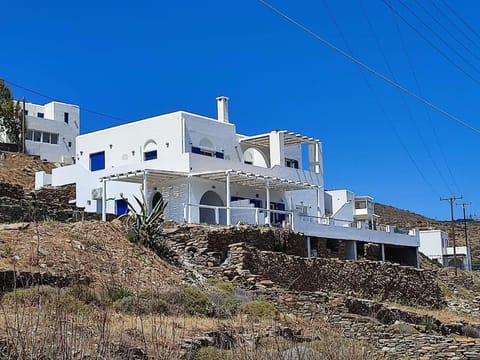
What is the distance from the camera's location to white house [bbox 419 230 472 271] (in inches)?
2795

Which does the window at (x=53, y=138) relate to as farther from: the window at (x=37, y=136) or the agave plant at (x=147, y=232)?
the agave plant at (x=147, y=232)

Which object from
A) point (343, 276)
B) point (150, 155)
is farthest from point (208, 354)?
point (150, 155)

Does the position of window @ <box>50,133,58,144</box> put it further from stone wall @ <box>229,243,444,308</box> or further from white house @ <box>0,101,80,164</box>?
stone wall @ <box>229,243,444,308</box>

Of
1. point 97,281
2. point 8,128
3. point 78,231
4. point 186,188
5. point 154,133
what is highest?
point 8,128

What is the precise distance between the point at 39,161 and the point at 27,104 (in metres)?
19.6

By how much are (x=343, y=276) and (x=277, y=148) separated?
1212 cm

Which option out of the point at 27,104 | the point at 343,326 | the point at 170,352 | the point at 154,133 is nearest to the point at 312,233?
the point at 154,133

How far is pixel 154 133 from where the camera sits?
38969 mm

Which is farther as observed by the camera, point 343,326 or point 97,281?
point 343,326

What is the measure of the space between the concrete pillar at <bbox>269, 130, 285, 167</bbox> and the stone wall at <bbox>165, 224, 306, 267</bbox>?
11721 millimetres

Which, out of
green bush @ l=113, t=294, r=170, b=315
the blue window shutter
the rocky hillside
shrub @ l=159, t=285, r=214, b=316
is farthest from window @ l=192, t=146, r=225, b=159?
green bush @ l=113, t=294, r=170, b=315

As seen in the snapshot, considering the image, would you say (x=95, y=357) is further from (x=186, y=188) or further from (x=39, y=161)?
(x=39, y=161)

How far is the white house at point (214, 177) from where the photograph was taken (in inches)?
1377

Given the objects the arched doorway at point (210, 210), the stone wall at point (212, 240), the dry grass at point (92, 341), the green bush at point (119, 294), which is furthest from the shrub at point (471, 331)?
the dry grass at point (92, 341)
